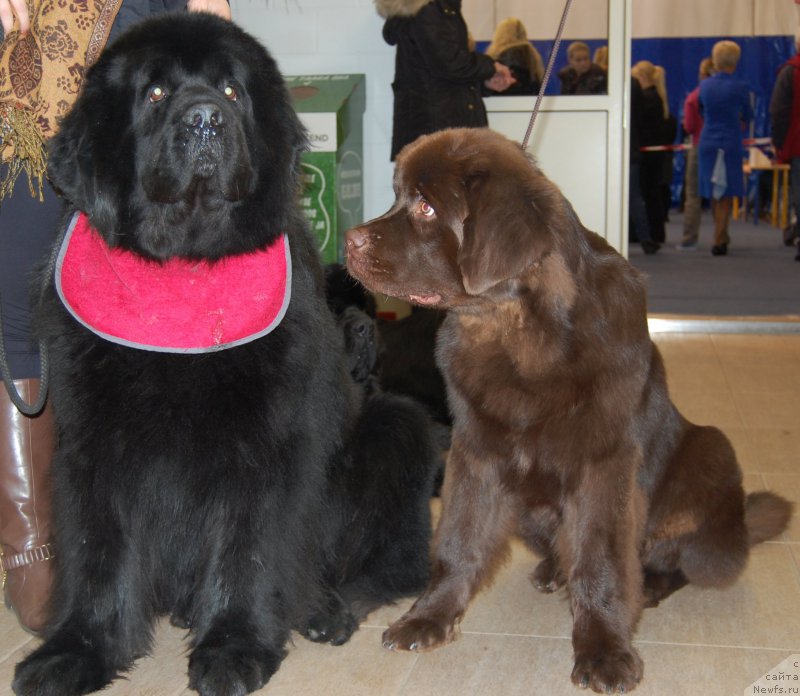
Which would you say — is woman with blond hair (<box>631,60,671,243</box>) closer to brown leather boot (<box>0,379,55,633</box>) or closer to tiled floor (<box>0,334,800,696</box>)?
tiled floor (<box>0,334,800,696</box>)

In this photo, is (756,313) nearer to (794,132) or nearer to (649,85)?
(794,132)

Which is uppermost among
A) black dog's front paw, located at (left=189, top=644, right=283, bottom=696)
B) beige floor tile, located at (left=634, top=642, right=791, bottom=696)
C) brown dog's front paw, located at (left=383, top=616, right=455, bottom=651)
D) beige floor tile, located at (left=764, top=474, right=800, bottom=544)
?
black dog's front paw, located at (left=189, top=644, right=283, bottom=696)

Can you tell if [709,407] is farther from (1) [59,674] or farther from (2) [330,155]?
(1) [59,674]

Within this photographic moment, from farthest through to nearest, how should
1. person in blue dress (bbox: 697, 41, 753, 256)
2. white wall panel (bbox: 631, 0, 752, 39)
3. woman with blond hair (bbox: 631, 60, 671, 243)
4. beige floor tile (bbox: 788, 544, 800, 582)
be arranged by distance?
1. white wall panel (bbox: 631, 0, 752, 39)
2. woman with blond hair (bbox: 631, 60, 671, 243)
3. person in blue dress (bbox: 697, 41, 753, 256)
4. beige floor tile (bbox: 788, 544, 800, 582)

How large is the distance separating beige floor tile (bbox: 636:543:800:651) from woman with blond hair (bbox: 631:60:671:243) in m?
8.17

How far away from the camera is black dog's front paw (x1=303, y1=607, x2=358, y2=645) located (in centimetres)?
225

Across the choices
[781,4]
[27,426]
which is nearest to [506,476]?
[27,426]

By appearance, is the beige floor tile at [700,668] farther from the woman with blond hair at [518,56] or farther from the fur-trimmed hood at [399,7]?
the woman with blond hair at [518,56]

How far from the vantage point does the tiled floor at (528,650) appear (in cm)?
205

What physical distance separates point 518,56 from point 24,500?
4881mm

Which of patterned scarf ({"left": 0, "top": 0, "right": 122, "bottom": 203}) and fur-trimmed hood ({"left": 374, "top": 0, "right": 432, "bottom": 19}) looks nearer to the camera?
patterned scarf ({"left": 0, "top": 0, "right": 122, "bottom": 203})

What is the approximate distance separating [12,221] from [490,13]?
5.03 metres

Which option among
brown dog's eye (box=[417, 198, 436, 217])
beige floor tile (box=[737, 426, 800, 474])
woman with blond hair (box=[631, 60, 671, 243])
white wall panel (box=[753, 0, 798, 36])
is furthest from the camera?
white wall panel (box=[753, 0, 798, 36])

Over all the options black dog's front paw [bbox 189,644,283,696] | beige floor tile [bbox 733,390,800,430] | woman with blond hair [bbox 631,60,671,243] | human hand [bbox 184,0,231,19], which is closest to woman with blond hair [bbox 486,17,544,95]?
beige floor tile [bbox 733,390,800,430]
